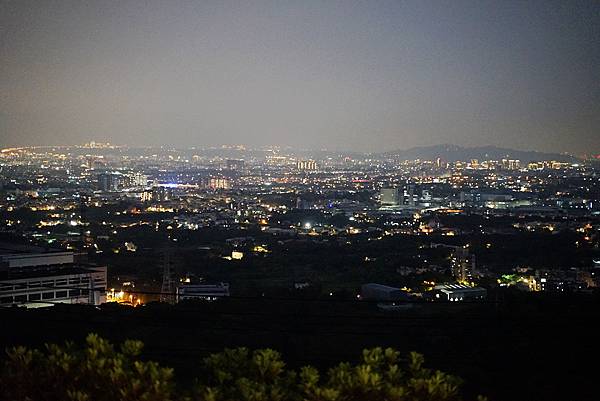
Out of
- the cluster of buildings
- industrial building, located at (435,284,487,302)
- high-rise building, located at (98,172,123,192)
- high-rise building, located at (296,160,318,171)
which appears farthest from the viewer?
high-rise building, located at (296,160,318,171)

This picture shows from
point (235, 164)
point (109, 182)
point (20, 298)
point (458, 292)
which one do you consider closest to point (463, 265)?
point (458, 292)

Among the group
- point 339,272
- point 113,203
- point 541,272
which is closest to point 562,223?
point 541,272

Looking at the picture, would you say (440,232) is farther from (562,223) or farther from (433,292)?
(433,292)

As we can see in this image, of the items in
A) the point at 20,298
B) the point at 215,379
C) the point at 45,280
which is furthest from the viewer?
the point at 20,298

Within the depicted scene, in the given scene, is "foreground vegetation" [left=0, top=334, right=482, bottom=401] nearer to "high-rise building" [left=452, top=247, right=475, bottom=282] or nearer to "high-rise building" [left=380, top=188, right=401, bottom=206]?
"high-rise building" [left=452, top=247, right=475, bottom=282]

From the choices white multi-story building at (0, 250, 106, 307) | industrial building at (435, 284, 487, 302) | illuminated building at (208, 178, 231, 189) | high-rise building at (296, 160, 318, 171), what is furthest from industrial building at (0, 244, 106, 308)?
high-rise building at (296, 160, 318, 171)

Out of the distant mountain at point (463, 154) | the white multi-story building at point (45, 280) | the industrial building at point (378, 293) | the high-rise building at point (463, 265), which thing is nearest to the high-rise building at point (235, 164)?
the distant mountain at point (463, 154)

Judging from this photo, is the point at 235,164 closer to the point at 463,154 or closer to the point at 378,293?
the point at 463,154
